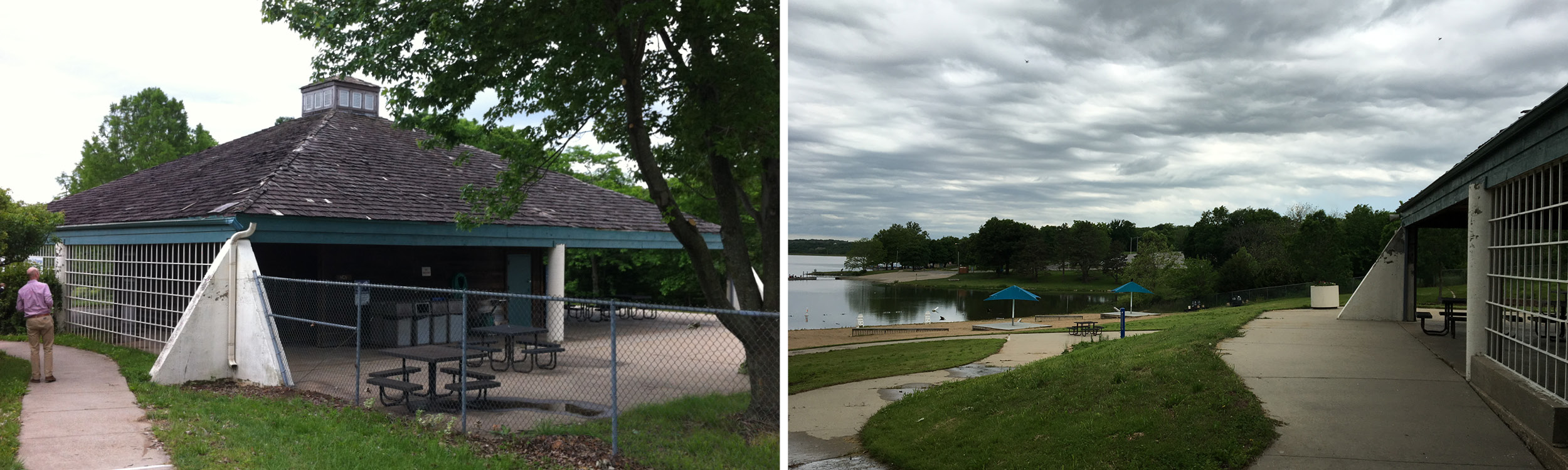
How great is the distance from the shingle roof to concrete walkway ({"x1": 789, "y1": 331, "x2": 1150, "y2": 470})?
17.6 feet

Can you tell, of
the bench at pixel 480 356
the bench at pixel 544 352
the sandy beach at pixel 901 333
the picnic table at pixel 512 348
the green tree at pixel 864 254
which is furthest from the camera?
the picnic table at pixel 512 348

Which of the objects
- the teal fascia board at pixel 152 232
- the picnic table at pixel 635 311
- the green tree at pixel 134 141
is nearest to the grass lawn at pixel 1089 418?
the teal fascia board at pixel 152 232

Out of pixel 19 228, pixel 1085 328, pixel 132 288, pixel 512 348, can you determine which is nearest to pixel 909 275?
pixel 1085 328

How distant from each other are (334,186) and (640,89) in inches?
251

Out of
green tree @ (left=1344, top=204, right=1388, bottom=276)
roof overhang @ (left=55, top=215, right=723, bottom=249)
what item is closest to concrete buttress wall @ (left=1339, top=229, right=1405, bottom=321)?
green tree @ (left=1344, top=204, right=1388, bottom=276)

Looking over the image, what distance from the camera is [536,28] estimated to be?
8133 millimetres

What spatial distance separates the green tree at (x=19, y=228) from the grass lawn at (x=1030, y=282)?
9.10m

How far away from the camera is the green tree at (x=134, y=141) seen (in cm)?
1085

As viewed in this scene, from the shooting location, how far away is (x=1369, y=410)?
17.5 feet

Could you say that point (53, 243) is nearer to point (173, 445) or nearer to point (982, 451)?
point (173, 445)

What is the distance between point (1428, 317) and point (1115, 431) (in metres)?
7.33

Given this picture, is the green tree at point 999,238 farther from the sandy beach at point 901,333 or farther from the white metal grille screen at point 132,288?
the white metal grille screen at point 132,288

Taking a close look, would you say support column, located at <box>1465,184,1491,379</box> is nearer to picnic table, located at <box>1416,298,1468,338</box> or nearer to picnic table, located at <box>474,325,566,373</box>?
picnic table, located at <box>1416,298,1468,338</box>

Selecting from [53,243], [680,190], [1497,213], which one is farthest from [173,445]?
[53,243]
